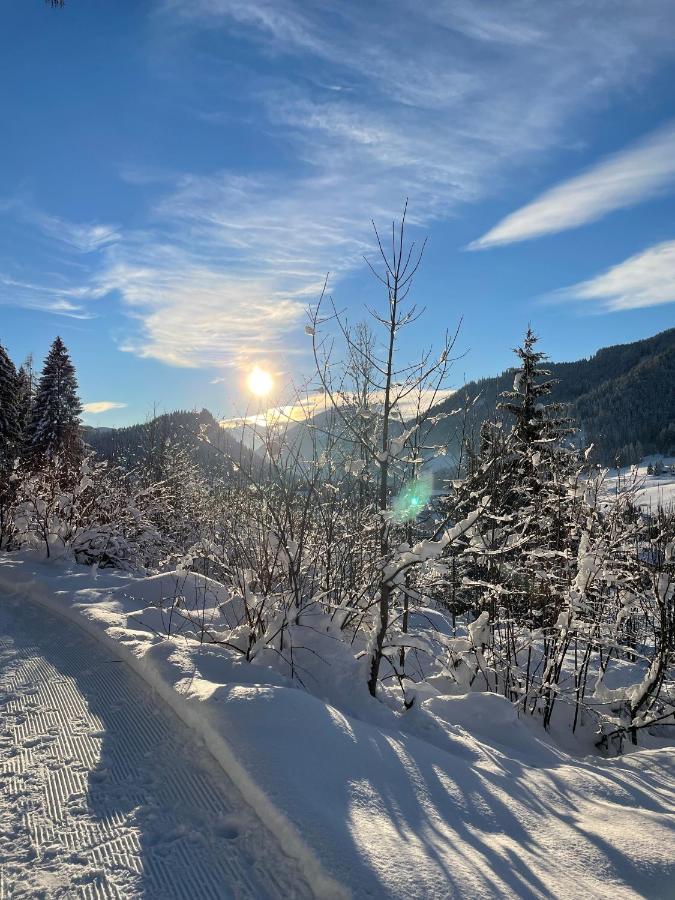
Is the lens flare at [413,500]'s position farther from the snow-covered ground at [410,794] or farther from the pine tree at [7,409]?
the pine tree at [7,409]

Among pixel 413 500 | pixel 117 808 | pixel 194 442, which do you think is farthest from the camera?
pixel 194 442

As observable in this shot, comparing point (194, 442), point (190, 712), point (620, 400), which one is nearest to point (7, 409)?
point (194, 442)

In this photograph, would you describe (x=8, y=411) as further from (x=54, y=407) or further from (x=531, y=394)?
(x=531, y=394)

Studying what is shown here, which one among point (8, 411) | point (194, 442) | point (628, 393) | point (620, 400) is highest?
point (628, 393)

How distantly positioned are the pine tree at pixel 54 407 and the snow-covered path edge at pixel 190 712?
2481 cm

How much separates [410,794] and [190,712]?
128 centimetres

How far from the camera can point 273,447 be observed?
4.67 meters

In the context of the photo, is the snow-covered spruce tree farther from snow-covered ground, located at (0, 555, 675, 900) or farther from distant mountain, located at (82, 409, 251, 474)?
snow-covered ground, located at (0, 555, 675, 900)

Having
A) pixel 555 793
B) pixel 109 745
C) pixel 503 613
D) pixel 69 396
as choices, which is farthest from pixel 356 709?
pixel 69 396

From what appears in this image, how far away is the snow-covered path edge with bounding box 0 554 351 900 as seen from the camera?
1843 millimetres

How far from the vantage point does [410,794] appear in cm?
240

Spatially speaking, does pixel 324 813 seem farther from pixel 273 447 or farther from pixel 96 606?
pixel 96 606

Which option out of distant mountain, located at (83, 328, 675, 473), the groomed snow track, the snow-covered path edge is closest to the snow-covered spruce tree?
the snow-covered path edge

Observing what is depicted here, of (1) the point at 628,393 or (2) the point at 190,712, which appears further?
(1) the point at 628,393
